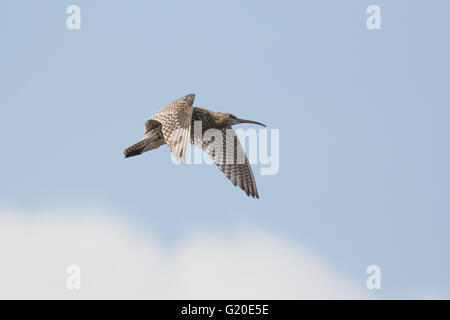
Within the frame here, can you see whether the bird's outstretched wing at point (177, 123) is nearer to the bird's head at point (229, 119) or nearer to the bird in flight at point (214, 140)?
the bird in flight at point (214, 140)

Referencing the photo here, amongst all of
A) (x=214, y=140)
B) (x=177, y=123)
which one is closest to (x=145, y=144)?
(x=177, y=123)

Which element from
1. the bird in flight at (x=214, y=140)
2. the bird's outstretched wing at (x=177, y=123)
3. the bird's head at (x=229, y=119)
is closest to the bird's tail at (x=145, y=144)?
the bird in flight at (x=214, y=140)

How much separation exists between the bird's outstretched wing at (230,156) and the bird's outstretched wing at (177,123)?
76.0 inches

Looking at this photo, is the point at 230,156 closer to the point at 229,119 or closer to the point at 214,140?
the point at 214,140

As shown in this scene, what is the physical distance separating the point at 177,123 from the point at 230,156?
368 centimetres

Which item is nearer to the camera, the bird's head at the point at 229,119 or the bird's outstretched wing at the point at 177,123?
the bird's outstretched wing at the point at 177,123

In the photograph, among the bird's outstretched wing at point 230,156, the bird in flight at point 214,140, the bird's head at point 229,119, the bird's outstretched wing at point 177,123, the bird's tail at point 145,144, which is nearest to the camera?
the bird's outstretched wing at point 177,123

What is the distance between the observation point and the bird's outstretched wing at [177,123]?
56.1ft

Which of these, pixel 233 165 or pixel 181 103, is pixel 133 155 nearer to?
pixel 181 103

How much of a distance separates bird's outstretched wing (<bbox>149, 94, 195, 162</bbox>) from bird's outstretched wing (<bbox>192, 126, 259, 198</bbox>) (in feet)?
6.33

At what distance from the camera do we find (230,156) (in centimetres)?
2153

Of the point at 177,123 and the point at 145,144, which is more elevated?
the point at 177,123

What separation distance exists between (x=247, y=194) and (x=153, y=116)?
3.49 metres

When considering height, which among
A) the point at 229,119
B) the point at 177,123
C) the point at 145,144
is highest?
the point at 229,119
